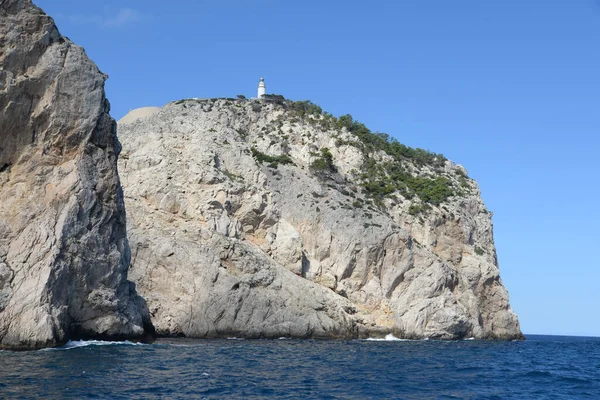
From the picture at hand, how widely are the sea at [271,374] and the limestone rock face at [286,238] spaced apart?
8060 millimetres

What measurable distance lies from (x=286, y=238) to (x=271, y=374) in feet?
96.3

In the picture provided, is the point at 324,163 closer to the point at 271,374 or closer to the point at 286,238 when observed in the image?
the point at 286,238

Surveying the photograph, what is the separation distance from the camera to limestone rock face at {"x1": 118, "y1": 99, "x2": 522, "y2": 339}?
48719 mm

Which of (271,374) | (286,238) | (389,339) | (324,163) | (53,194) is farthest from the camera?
(324,163)

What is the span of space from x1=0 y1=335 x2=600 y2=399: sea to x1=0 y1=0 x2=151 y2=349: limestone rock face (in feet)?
5.56

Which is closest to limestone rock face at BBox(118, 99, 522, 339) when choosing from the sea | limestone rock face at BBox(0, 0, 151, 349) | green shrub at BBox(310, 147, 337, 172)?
green shrub at BBox(310, 147, 337, 172)

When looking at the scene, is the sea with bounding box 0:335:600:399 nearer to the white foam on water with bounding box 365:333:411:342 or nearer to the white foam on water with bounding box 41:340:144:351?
the white foam on water with bounding box 41:340:144:351

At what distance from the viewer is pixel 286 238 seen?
5678 cm

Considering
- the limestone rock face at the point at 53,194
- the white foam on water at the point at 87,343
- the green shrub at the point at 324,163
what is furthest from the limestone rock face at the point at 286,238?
the limestone rock face at the point at 53,194

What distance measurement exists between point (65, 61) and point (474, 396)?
2593 centimetres

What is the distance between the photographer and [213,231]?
52.1m

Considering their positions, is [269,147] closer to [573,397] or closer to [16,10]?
[16,10]

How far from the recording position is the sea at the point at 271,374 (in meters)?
22.4

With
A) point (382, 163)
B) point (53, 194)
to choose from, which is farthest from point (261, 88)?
point (53, 194)
